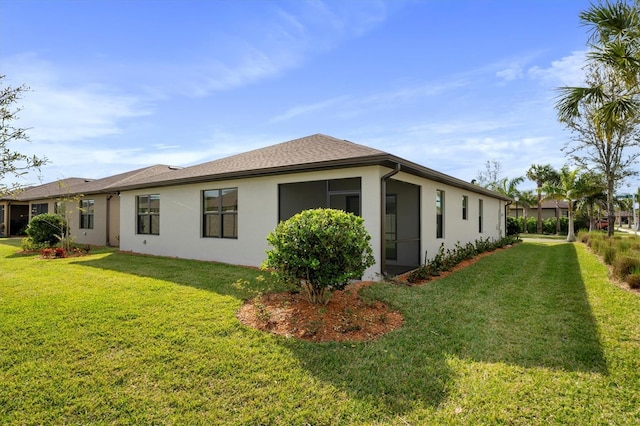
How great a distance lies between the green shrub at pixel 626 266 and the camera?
7645mm

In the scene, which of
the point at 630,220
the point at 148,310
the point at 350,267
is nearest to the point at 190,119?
the point at 148,310

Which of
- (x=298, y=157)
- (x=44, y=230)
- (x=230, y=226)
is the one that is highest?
(x=298, y=157)

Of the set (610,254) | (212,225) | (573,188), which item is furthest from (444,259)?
(573,188)

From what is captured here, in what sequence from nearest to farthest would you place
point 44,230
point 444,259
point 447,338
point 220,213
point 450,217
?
point 447,338
point 444,259
point 220,213
point 450,217
point 44,230

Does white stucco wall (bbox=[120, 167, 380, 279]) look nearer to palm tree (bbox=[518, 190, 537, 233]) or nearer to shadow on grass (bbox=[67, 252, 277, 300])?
shadow on grass (bbox=[67, 252, 277, 300])

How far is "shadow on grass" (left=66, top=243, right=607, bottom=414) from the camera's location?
3.48 metres

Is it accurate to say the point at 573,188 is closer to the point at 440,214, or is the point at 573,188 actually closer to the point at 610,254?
the point at 610,254

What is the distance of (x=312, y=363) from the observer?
3.84 metres

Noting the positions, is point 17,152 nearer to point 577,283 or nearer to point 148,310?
point 148,310

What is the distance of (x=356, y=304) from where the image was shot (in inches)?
227

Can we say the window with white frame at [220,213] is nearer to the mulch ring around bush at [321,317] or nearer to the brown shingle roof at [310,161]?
the brown shingle roof at [310,161]

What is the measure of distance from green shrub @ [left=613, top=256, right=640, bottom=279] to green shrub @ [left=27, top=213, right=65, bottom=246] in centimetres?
1888

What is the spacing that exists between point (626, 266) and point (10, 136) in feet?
42.1

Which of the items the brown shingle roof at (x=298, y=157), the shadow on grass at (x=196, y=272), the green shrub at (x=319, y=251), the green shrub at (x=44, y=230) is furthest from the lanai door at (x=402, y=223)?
the green shrub at (x=44, y=230)
